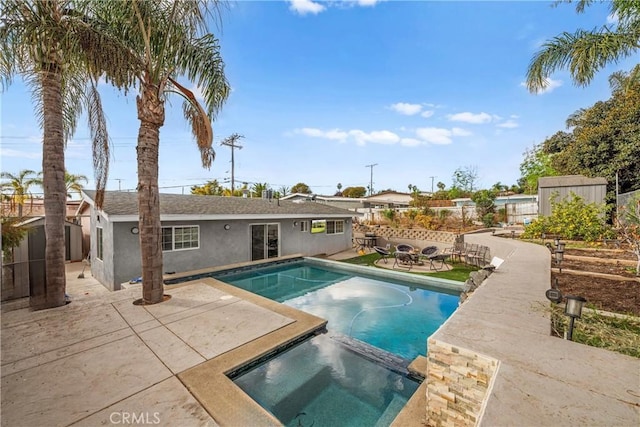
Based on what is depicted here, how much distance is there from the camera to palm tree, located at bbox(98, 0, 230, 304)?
18.3 ft

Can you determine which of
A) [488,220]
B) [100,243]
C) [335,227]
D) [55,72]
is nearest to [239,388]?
[55,72]

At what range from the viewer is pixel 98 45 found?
511 cm

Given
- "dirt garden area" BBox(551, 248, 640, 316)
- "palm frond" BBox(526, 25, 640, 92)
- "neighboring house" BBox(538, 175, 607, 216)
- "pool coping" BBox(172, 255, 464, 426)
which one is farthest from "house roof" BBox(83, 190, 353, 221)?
"neighboring house" BBox(538, 175, 607, 216)

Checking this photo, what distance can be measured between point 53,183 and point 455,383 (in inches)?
334

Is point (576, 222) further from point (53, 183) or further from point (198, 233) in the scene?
point (53, 183)

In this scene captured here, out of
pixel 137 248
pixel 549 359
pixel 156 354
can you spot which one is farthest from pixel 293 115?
pixel 549 359

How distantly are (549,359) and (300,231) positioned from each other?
40.3 feet

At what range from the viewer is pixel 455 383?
2.87 metres

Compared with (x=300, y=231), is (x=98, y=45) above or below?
above

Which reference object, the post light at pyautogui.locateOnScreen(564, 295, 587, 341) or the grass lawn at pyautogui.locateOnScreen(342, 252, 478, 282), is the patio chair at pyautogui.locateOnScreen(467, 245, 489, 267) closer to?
the grass lawn at pyautogui.locateOnScreen(342, 252, 478, 282)

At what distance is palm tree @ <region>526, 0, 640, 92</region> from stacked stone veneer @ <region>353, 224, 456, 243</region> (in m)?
9.69

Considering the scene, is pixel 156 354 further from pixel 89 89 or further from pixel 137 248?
pixel 89 89

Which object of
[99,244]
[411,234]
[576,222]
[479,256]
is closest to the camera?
[99,244]

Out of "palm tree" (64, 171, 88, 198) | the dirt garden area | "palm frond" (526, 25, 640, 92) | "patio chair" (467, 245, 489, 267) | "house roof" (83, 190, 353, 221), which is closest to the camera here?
the dirt garden area
